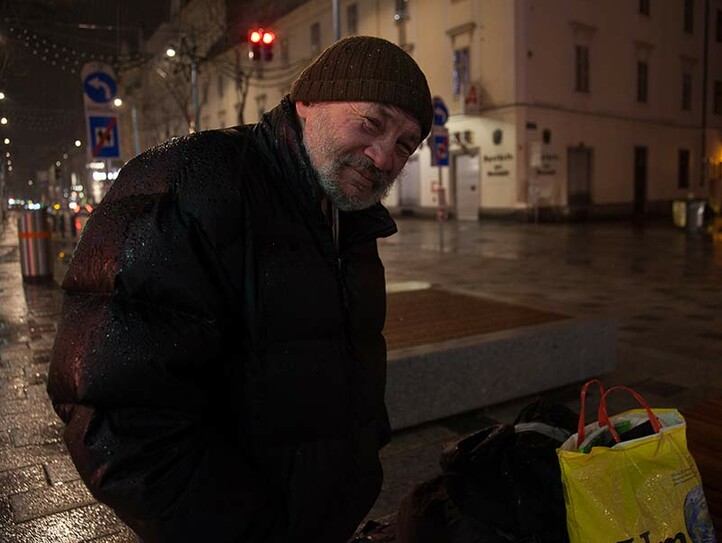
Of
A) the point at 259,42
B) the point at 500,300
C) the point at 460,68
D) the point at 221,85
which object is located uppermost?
the point at 221,85

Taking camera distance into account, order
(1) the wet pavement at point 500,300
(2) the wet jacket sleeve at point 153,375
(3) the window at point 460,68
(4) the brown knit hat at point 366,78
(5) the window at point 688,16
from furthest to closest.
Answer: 1. (5) the window at point 688,16
2. (3) the window at point 460,68
3. (1) the wet pavement at point 500,300
4. (4) the brown knit hat at point 366,78
5. (2) the wet jacket sleeve at point 153,375

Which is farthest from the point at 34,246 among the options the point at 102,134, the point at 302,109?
the point at 302,109

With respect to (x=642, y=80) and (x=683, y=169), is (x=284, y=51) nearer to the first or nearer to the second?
(x=642, y=80)

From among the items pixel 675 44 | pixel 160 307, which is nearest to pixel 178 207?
pixel 160 307

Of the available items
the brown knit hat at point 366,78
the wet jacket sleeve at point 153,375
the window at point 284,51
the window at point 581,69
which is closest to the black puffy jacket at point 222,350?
the wet jacket sleeve at point 153,375

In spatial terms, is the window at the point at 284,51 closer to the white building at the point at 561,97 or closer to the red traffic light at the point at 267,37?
the white building at the point at 561,97

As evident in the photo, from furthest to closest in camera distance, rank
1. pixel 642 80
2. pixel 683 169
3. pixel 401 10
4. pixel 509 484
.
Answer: pixel 683 169 → pixel 642 80 → pixel 401 10 → pixel 509 484

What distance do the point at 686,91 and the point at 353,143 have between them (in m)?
35.3

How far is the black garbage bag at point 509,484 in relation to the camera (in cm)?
166

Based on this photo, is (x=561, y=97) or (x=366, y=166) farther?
(x=561, y=97)

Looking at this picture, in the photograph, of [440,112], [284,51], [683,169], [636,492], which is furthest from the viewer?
[284,51]

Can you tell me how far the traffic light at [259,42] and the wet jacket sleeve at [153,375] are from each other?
1309 centimetres

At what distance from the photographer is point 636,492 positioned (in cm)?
150

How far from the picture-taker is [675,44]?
29.9m
